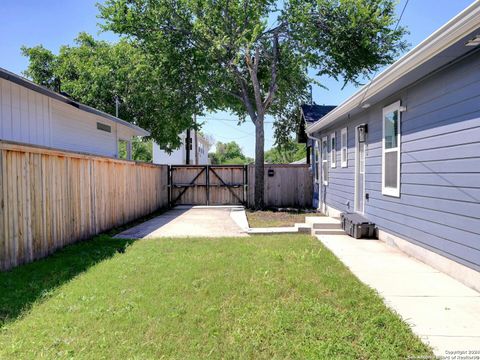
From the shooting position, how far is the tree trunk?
471 inches

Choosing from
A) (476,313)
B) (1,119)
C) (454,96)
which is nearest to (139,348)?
(476,313)

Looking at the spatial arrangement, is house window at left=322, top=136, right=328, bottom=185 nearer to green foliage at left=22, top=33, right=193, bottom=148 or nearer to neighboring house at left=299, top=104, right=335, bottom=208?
neighboring house at left=299, top=104, right=335, bottom=208

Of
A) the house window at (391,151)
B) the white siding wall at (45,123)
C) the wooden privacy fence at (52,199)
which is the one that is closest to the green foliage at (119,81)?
the white siding wall at (45,123)

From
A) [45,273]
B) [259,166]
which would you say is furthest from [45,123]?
[259,166]

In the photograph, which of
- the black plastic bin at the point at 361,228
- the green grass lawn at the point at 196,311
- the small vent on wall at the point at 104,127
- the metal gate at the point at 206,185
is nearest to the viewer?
the green grass lawn at the point at 196,311

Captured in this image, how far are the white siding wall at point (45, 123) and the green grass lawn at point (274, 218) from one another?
17.8ft

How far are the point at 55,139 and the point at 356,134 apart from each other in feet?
24.1

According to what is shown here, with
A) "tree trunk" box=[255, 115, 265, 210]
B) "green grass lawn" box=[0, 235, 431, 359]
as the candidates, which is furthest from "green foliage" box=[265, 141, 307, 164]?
"green grass lawn" box=[0, 235, 431, 359]

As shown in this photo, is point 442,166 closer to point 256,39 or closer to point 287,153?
point 256,39

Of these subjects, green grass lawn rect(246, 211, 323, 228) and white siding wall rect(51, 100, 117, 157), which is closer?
white siding wall rect(51, 100, 117, 157)

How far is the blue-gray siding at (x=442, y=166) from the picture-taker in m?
3.56

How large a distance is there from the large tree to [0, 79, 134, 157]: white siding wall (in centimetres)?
378

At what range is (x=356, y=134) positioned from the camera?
24.1 ft

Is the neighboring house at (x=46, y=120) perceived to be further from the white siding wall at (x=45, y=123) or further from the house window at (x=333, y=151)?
the house window at (x=333, y=151)
